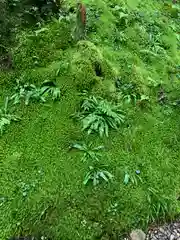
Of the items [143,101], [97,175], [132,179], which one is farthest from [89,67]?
[132,179]

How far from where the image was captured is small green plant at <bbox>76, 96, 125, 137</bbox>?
22.2ft

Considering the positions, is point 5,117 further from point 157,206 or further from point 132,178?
point 157,206

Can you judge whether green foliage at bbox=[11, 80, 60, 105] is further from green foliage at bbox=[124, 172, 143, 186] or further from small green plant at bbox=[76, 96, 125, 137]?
green foliage at bbox=[124, 172, 143, 186]

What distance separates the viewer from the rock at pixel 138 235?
5.64 metres

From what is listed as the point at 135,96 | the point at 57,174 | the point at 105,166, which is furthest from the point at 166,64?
the point at 57,174

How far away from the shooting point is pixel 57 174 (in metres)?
6.08

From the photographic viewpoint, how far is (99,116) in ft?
22.6

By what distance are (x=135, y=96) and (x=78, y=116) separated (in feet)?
5.10

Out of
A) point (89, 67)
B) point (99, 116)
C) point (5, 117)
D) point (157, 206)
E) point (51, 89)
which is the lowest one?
point (5, 117)

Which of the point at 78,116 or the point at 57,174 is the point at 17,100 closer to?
Result: the point at 78,116

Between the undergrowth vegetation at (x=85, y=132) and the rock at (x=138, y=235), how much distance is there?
125mm

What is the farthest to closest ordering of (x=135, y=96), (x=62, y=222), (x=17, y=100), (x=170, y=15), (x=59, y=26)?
(x=170, y=15), (x=59, y=26), (x=135, y=96), (x=17, y=100), (x=62, y=222)

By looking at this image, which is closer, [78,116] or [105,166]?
[105,166]

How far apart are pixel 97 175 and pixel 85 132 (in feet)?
3.39
